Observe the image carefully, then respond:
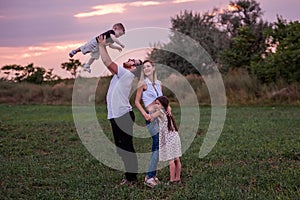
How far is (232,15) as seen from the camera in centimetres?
4569

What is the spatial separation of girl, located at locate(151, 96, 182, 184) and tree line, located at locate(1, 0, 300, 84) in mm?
16057

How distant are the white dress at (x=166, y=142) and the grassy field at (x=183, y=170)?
0.47 meters

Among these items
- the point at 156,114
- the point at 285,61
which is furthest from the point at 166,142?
the point at 285,61

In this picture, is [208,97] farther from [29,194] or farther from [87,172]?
[29,194]

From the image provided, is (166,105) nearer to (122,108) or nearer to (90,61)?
(122,108)

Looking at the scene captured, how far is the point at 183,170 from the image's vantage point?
8.16 meters

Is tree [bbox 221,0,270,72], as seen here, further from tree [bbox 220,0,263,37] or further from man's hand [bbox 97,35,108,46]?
man's hand [bbox 97,35,108,46]

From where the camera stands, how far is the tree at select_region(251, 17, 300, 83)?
26844 millimetres

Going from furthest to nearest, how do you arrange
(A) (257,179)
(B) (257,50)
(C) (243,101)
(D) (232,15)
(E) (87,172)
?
(D) (232,15)
(B) (257,50)
(C) (243,101)
(E) (87,172)
(A) (257,179)

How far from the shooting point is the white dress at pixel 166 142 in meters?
7.11

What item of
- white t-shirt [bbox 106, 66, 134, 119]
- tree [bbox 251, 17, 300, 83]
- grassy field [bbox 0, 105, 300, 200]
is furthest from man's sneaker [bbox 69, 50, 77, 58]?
tree [bbox 251, 17, 300, 83]

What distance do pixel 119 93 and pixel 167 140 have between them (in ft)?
3.18

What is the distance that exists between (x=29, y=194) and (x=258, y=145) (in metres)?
5.76

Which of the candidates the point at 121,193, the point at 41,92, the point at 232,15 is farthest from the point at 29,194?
the point at 232,15
